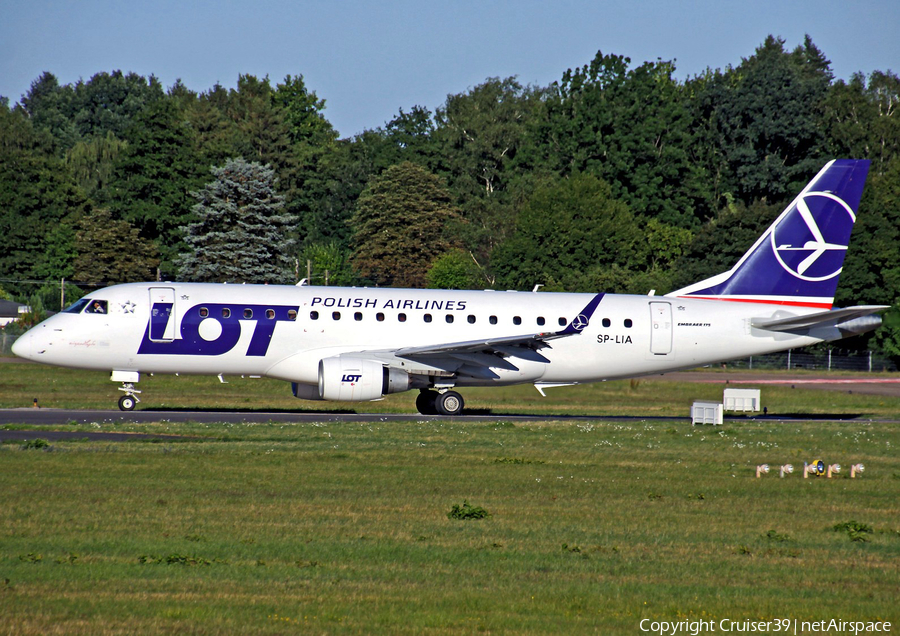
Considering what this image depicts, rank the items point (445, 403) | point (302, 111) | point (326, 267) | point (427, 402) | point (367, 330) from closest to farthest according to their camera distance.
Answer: point (367, 330)
point (445, 403)
point (427, 402)
point (326, 267)
point (302, 111)

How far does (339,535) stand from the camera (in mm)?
14078

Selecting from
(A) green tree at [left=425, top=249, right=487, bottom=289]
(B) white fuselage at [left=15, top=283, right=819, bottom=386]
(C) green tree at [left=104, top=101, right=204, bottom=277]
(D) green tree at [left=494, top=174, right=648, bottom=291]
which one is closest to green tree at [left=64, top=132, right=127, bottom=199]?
(C) green tree at [left=104, top=101, right=204, bottom=277]

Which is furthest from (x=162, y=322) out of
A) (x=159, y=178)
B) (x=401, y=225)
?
(x=401, y=225)

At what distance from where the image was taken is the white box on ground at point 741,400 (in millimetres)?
37312

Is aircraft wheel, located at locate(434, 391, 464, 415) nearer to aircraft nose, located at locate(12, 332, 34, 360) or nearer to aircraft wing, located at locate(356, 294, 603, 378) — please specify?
aircraft wing, located at locate(356, 294, 603, 378)

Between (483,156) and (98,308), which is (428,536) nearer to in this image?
(98,308)

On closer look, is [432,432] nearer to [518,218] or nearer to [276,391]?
[276,391]

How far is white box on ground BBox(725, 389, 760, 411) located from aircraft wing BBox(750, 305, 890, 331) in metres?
3.01

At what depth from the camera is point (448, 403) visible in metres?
34.9

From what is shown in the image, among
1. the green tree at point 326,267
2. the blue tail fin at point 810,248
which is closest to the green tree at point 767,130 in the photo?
the green tree at point 326,267

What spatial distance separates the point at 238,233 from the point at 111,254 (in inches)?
546

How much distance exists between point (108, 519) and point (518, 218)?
82.7 metres

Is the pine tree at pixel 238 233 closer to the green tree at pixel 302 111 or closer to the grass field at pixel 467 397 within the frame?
the grass field at pixel 467 397

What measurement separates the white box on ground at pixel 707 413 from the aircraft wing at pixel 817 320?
4.20m
